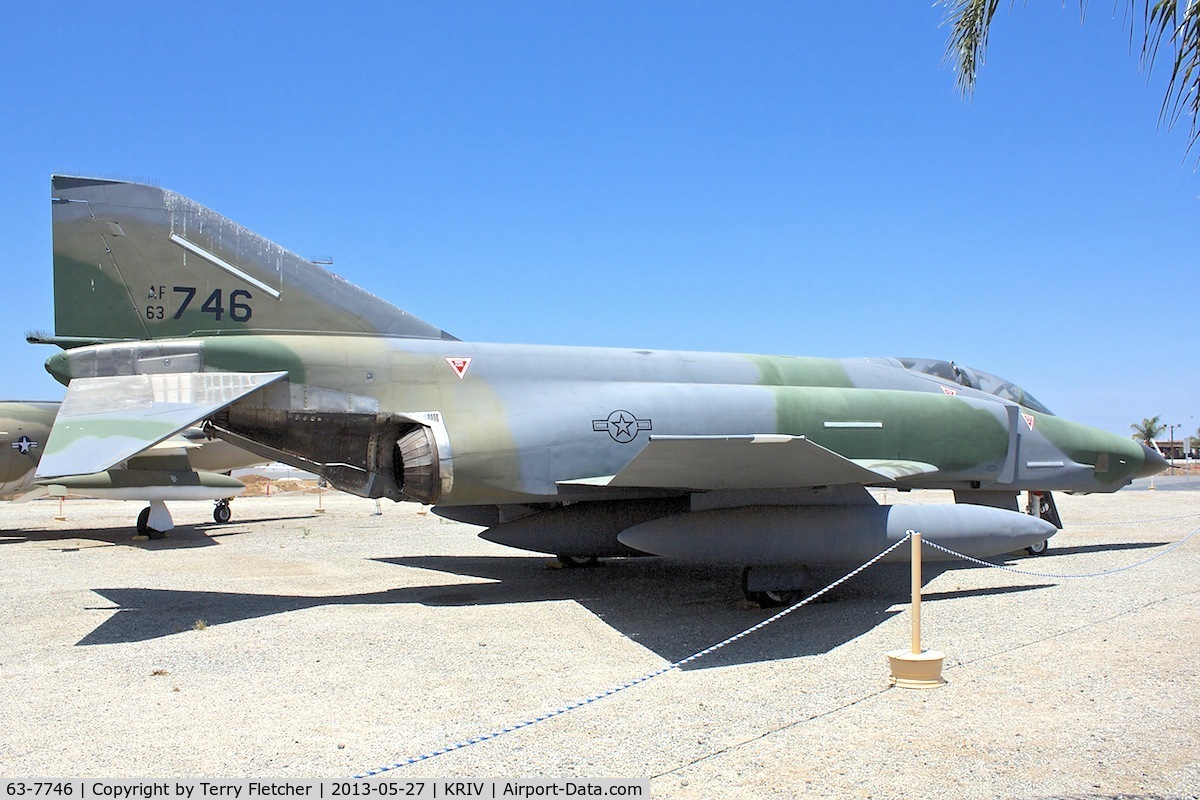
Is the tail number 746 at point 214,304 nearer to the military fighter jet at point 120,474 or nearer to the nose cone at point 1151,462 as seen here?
the military fighter jet at point 120,474

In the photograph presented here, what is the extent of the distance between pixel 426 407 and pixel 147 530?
1070 centimetres

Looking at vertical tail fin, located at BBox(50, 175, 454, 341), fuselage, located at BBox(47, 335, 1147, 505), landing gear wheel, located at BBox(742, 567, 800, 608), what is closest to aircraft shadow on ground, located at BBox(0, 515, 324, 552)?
vertical tail fin, located at BBox(50, 175, 454, 341)

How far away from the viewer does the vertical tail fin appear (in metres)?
8.20

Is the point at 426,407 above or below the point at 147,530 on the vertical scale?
above

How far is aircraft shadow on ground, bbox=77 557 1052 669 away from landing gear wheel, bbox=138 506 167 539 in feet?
23.4

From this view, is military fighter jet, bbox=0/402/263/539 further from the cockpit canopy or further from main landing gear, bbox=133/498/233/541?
the cockpit canopy

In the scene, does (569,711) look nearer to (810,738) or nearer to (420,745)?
(420,745)

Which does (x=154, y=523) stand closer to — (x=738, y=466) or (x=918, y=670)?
(x=738, y=466)

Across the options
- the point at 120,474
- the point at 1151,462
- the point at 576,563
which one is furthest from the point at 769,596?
the point at 120,474

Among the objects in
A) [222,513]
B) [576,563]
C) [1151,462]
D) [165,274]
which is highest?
[165,274]

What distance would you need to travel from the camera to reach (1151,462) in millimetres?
12438

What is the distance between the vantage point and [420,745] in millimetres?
4410

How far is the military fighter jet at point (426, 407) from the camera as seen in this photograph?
7984 mm

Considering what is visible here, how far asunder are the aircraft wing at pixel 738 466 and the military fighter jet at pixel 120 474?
10.4 metres
